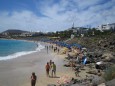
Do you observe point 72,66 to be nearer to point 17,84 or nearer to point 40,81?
point 40,81

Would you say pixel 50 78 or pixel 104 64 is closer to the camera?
pixel 50 78

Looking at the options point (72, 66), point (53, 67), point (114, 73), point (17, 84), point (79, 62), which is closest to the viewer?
point (114, 73)

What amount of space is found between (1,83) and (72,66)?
8814 mm

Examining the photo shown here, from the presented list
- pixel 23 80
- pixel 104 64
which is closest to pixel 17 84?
pixel 23 80

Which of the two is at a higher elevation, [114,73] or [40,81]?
[114,73]

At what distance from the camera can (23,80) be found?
50.5 ft

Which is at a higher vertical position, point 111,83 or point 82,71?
point 111,83

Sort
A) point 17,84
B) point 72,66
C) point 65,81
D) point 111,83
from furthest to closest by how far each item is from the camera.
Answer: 1. point 72,66
2. point 17,84
3. point 65,81
4. point 111,83

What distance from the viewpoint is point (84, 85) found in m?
11.1

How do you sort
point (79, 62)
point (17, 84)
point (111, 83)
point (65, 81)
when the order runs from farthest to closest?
point (79, 62) < point (17, 84) < point (65, 81) < point (111, 83)

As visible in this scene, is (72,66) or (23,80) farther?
(72,66)

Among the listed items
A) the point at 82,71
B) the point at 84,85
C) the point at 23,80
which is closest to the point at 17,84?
the point at 23,80

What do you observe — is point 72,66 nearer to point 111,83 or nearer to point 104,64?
point 104,64

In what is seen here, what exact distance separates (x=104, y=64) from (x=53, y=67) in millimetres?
5256
